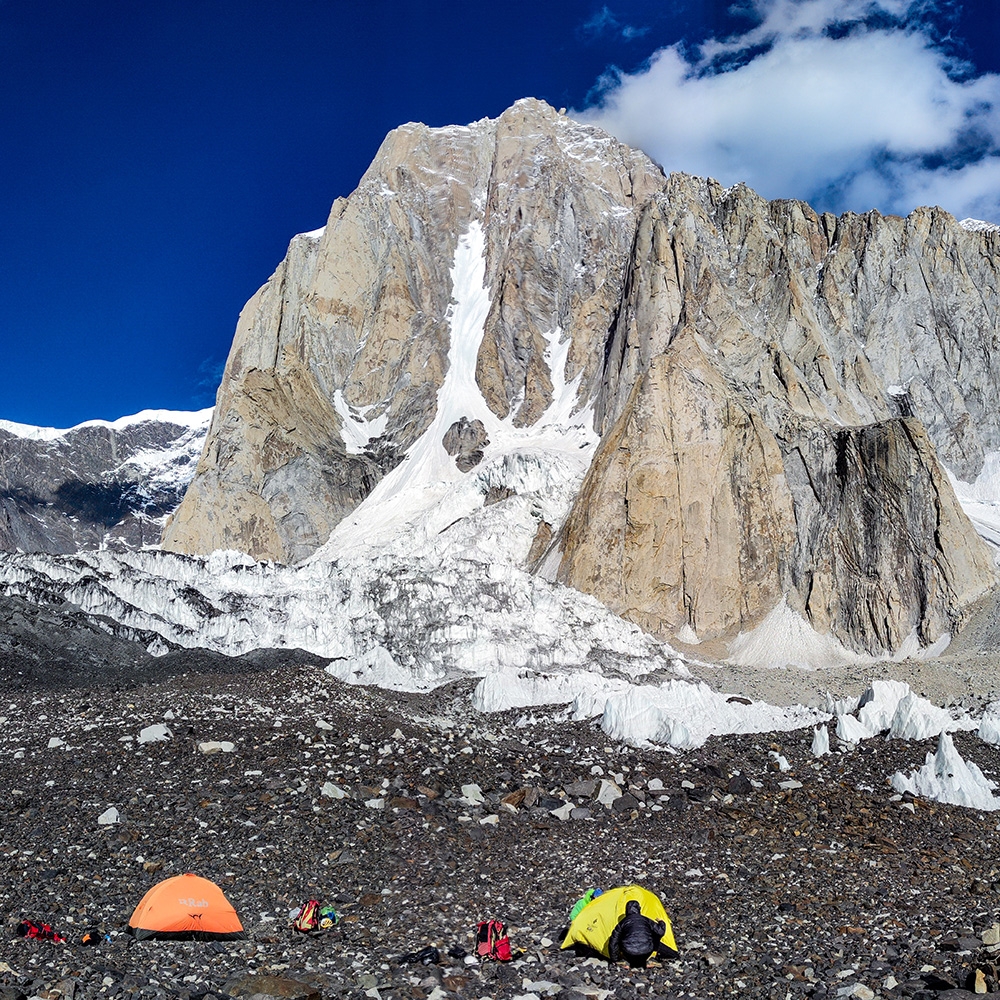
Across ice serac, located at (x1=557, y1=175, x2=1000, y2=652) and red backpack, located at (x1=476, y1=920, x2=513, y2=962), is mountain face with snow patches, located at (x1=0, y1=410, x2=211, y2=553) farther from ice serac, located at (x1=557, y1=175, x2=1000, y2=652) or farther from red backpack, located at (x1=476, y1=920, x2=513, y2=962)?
red backpack, located at (x1=476, y1=920, x2=513, y2=962)

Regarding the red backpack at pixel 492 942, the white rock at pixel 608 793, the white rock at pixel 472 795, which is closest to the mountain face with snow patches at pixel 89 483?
the white rock at pixel 472 795

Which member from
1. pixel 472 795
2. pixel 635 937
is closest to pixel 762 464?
pixel 472 795

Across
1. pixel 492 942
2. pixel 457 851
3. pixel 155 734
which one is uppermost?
pixel 155 734

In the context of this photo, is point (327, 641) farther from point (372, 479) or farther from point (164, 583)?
point (372, 479)

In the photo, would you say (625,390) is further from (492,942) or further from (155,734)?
(492,942)

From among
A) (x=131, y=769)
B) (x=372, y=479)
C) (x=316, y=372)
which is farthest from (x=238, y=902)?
→ (x=316, y=372)

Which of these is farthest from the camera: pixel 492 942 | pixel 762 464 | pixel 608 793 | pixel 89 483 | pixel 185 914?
pixel 89 483
